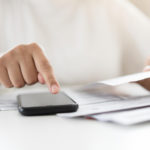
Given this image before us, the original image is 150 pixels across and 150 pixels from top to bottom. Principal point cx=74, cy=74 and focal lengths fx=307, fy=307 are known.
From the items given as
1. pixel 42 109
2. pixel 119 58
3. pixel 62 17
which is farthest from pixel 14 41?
pixel 42 109

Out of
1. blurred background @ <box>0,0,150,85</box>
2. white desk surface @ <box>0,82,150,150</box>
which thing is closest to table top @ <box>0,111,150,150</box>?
white desk surface @ <box>0,82,150,150</box>

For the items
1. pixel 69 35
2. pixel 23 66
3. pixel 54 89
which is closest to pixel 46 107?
pixel 54 89

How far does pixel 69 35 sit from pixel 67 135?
0.82 metres

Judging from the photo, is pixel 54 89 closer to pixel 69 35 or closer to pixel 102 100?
pixel 102 100

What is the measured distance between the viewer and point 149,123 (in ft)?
1.79

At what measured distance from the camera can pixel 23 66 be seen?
75 cm

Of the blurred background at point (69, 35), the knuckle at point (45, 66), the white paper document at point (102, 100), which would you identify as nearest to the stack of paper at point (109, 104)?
the white paper document at point (102, 100)

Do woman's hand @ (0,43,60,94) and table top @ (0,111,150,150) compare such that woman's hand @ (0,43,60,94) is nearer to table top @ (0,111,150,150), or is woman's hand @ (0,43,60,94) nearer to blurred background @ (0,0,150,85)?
table top @ (0,111,150,150)

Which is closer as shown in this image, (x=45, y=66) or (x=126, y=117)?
(x=126, y=117)

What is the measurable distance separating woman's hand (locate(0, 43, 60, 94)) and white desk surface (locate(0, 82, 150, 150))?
0.17m

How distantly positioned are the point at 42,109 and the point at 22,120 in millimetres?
49

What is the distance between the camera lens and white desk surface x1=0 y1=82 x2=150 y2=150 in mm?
435

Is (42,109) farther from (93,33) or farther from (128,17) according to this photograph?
(128,17)

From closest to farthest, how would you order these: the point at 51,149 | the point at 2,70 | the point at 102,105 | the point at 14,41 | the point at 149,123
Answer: the point at 51,149 < the point at 149,123 < the point at 102,105 < the point at 2,70 < the point at 14,41
